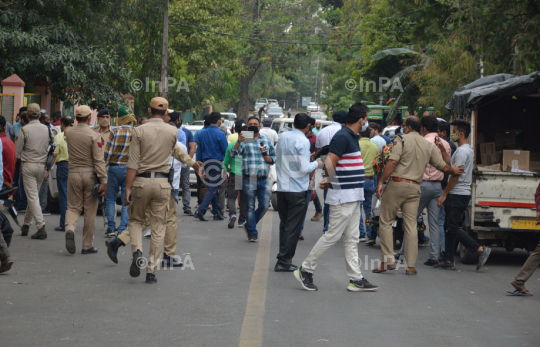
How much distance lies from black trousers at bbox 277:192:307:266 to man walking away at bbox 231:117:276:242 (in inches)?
86.9

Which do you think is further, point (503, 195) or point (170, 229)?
point (503, 195)

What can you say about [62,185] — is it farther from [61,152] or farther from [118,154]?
[118,154]

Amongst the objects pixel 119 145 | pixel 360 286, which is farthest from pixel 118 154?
pixel 360 286

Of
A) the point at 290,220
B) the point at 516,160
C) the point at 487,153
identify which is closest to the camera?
the point at 290,220

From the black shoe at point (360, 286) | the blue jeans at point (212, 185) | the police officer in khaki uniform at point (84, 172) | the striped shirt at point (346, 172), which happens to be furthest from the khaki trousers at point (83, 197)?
the black shoe at point (360, 286)

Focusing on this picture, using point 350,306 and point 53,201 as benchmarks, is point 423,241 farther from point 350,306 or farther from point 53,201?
point 53,201

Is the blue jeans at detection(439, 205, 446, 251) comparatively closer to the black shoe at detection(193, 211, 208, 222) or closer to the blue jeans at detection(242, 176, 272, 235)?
the blue jeans at detection(242, 176, 272, 235)

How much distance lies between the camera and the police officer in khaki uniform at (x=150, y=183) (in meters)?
7.46

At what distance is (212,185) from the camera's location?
42.1 ft

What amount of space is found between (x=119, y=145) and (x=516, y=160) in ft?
19.7

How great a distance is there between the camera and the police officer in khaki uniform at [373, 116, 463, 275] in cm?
845

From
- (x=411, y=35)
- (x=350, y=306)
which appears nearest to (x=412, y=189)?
(x=350, y=306)

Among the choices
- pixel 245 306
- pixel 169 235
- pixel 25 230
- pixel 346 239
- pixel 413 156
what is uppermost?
pixel 413 156

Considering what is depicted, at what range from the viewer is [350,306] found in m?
6.66
